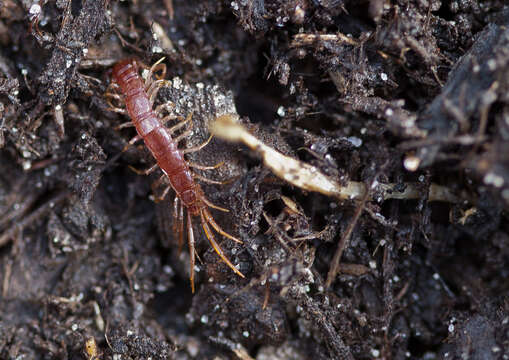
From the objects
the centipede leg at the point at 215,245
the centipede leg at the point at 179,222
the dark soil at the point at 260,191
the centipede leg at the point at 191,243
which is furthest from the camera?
the centipede leg at the point at 179,222

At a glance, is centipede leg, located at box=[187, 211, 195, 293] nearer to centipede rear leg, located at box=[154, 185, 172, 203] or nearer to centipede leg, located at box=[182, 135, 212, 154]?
centipede rear leg, located at box=[154, 185, 172, 203]

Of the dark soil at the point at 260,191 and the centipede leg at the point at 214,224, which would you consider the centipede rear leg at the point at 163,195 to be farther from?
the centipede leg at the point at 214,224

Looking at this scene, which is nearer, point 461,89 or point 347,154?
point 461,89

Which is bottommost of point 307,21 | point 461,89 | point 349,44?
point 461,89

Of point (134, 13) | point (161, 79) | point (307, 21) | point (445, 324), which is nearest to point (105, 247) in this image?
point (161, 79)

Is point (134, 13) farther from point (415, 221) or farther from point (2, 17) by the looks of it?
point (415, 221)

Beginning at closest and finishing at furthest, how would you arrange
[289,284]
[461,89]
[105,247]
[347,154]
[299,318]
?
[461,89] < [289,284] < [347,154] < [299,318] < [105,247]

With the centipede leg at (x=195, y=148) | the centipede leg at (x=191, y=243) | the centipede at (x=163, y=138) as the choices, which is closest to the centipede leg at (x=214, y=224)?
the centipede at (x=163, y=138)

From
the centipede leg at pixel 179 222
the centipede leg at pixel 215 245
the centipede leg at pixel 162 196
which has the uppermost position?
the centipede leg at pixel 162 196
